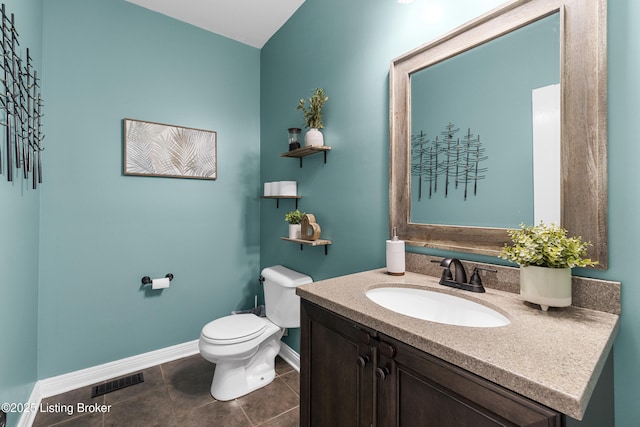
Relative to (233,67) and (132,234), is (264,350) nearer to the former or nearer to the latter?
(132,234)

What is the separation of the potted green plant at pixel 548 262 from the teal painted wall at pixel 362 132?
0.48ft

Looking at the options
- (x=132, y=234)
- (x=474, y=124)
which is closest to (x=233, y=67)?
(x=132, y=234)

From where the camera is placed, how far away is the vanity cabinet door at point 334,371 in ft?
2.95

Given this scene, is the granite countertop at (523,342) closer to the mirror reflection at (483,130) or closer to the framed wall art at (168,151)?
the mirror reflection at (483,130)

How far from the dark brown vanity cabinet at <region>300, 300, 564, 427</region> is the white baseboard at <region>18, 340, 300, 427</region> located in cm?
122

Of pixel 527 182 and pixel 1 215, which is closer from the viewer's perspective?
pixel 527 182

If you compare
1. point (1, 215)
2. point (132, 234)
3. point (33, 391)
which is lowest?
point (33, 391)

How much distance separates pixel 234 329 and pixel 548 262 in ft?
5.67

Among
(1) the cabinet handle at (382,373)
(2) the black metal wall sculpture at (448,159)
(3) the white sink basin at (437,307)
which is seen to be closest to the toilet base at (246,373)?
(3) the white sink basin at (437,307)

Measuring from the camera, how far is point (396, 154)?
1462 millimetres

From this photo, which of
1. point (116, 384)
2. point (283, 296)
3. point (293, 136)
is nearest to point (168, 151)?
point (293, 136)

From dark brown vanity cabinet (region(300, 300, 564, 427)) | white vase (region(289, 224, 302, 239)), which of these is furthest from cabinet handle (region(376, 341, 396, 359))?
white vase (region(289, 224, 302, 239))

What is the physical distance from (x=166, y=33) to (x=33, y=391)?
2.72 metres

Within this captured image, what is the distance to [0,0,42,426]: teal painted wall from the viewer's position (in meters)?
1.25
